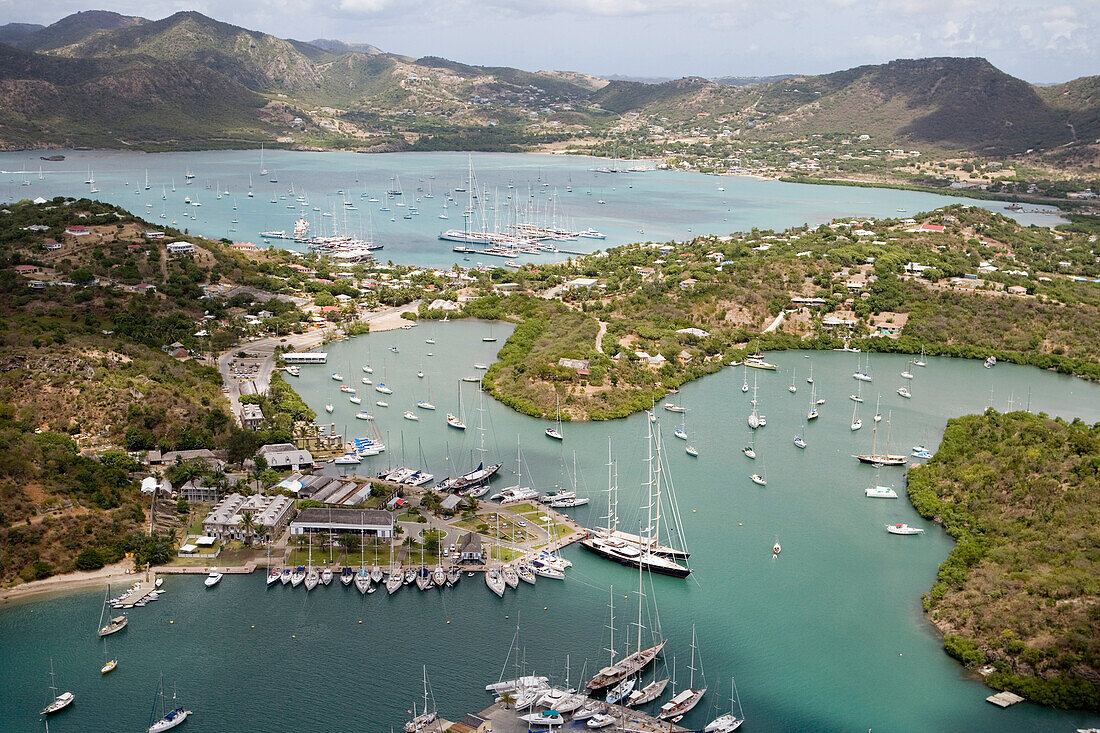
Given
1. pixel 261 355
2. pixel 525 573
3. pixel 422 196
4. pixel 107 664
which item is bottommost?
pixel 107 664

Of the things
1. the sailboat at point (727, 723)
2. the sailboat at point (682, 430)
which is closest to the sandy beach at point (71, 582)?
the sailboat at point (727, 723)

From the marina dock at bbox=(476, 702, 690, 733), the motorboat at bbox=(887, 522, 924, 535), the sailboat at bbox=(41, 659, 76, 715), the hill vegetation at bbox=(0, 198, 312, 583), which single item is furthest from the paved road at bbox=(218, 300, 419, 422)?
the motorboat at bbox=(887, 522, 924, 535)

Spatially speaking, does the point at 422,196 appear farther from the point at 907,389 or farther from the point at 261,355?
the point at 907,389

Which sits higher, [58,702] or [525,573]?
[525,573]

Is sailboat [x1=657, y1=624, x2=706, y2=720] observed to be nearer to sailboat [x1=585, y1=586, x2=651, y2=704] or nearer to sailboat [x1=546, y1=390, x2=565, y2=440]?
sailboat [x1=585, y1=586, x2=651, y2=704]

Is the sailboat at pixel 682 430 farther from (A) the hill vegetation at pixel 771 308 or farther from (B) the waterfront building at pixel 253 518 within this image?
(B) the waterfront building at pixel 253 518

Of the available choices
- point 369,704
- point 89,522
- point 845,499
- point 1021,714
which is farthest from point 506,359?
point 1021,714

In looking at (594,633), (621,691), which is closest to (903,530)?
(594,633)
